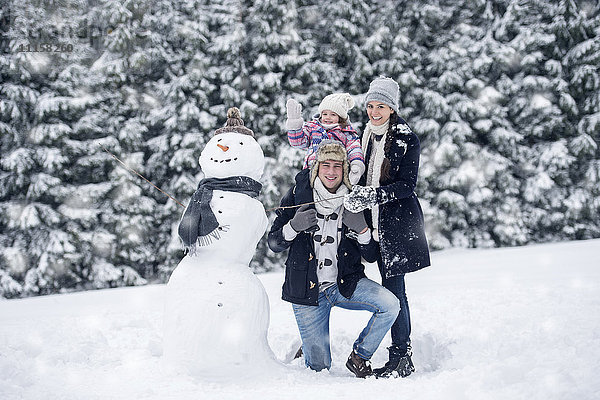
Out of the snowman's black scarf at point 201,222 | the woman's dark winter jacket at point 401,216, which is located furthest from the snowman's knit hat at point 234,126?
the woman's dark winter jacket at point 401,216

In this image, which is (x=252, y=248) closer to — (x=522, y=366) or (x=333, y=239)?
(x=333, y=239)

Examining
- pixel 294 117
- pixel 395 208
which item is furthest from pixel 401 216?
pixel 294 117

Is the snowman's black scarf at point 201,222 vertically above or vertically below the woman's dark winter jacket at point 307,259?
above

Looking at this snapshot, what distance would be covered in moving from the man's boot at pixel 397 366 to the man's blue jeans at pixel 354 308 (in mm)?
157

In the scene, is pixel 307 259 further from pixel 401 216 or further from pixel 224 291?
pixel 401 216

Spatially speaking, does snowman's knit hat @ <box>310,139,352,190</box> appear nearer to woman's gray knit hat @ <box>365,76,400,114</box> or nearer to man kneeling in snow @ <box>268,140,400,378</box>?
man kneeling in snow @ <box>268,140,400,378</box>

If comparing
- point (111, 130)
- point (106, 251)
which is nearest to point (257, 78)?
point (111, 130)

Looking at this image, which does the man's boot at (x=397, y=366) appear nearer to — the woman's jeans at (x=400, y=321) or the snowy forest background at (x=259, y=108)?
the woman's jeans at (x=400, y=321)

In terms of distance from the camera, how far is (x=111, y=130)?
11.5 metres

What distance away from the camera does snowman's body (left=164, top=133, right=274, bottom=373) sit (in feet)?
9.73

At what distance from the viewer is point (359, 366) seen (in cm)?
319

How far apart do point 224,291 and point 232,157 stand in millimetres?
934

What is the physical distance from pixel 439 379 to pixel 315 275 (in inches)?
42.7

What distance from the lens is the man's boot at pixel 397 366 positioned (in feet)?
10.6
